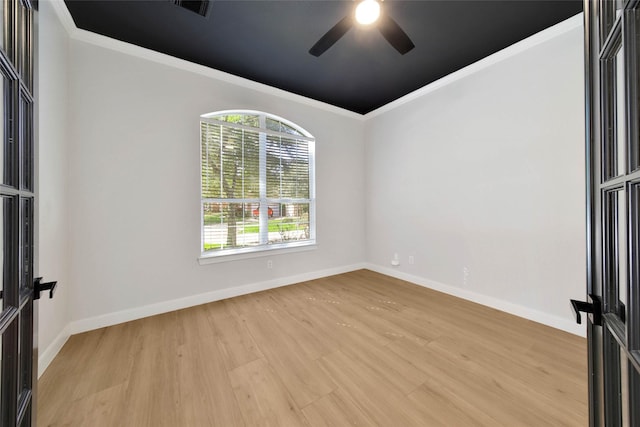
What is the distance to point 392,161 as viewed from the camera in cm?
380

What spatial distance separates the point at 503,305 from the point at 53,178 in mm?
4334

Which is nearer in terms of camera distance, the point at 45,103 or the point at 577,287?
the point at 45,103

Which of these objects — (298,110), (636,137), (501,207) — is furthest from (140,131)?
(501,207)

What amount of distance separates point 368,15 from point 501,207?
7.59 ft

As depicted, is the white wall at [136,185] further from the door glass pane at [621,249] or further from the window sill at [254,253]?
the door glass pane at [621,249]

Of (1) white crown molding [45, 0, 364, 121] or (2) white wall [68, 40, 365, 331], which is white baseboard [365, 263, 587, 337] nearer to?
Answer: (2) white wall [68, 40, 365, 331]

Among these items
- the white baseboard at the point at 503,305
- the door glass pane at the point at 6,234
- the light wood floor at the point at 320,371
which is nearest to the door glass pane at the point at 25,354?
the door glass pane at the point at 6,234

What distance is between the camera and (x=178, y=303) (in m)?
2.62

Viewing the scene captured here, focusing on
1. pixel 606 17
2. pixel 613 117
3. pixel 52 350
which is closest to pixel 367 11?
pixel 606 17

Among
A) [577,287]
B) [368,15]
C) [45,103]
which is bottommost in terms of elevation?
[577,287]

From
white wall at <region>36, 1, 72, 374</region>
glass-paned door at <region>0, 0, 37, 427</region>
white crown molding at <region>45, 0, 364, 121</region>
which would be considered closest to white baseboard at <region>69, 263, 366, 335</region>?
white wall at <region>36, 1, 72, 374</region>

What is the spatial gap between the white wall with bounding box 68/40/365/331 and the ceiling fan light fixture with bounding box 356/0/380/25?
1.84m

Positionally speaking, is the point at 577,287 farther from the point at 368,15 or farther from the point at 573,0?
the point at 368,15

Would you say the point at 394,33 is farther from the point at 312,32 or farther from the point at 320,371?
the point at 320,371
